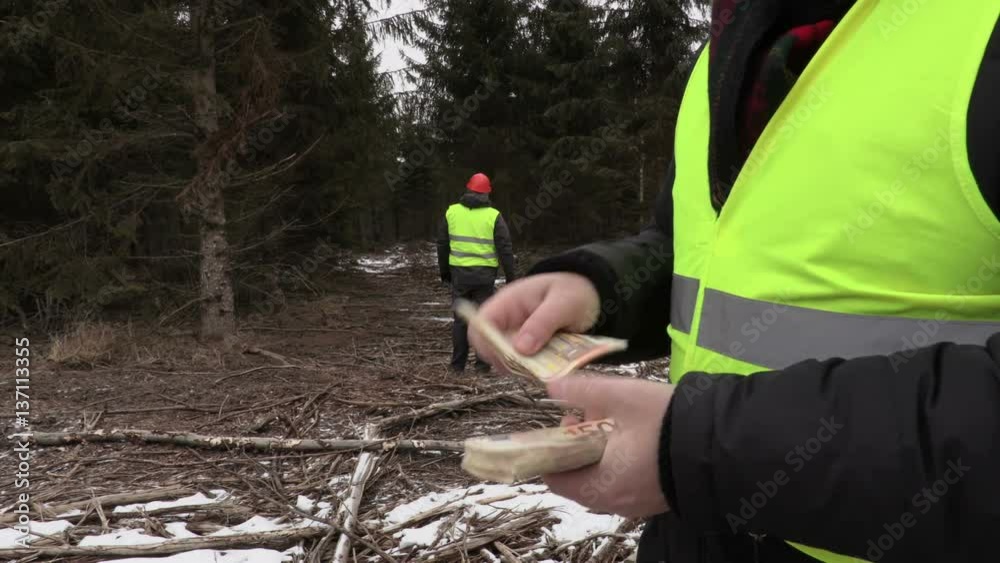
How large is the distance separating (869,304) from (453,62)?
22.6 m

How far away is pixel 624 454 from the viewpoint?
76cm

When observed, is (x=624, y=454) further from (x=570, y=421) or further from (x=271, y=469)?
(x=271, y=469)

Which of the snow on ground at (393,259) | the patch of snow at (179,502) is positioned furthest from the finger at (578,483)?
the snow on ground at (393,259)

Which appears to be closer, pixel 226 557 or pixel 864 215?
pixel 864 215

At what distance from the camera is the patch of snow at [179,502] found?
3795mm

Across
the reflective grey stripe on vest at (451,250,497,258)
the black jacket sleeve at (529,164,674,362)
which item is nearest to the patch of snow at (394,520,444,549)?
the black jacket sleeve at (529,164,674,362)

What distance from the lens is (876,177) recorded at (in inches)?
32.0

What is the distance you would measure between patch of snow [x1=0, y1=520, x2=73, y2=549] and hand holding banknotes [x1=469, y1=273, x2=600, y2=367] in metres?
3.60

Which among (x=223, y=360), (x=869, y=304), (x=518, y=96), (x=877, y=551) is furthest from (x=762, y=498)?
(x=518, y=96)

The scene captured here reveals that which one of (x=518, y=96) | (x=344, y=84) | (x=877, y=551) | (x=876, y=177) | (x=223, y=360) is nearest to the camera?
(x=877, y=551)

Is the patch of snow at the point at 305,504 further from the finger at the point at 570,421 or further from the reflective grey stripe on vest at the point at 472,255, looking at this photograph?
the reflective grey stripe on vest at the point at 472,255

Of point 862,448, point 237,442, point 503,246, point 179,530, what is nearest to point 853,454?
point 862,448

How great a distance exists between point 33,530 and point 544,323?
3903 mm

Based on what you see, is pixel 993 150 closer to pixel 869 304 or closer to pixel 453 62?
pixel 869 304
